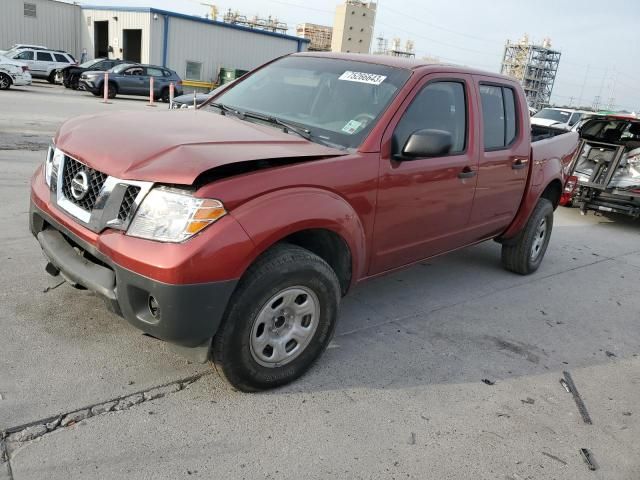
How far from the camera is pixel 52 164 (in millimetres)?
3213

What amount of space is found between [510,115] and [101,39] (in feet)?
124

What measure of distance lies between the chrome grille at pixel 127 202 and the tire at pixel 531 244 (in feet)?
13.2

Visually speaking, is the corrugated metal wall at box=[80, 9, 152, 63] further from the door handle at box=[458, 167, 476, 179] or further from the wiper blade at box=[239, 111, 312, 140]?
the door handle at box=[458, 167, 476, 179]

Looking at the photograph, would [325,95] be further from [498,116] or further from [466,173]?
[498,116]

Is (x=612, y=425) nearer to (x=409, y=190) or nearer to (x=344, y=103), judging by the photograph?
(x=409, y=190)

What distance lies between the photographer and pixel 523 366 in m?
Result: 3.73

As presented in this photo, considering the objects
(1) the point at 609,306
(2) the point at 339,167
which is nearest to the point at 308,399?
(2) the point at 339,167

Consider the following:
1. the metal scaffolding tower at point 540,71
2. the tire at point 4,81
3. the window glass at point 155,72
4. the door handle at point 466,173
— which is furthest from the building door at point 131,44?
the metal scaffolding tower at point 540,71

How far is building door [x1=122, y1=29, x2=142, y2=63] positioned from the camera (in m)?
33.8

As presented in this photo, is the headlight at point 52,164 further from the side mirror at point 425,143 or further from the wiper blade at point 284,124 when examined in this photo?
the side mirror at point 425,143

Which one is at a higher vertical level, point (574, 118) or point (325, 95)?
point (325, 95)

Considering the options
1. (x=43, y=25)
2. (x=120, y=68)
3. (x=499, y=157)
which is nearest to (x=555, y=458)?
(x=499, y=157)

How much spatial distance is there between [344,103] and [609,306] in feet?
10.8

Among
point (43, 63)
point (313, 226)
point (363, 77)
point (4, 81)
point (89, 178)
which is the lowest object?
point (4, 81)
